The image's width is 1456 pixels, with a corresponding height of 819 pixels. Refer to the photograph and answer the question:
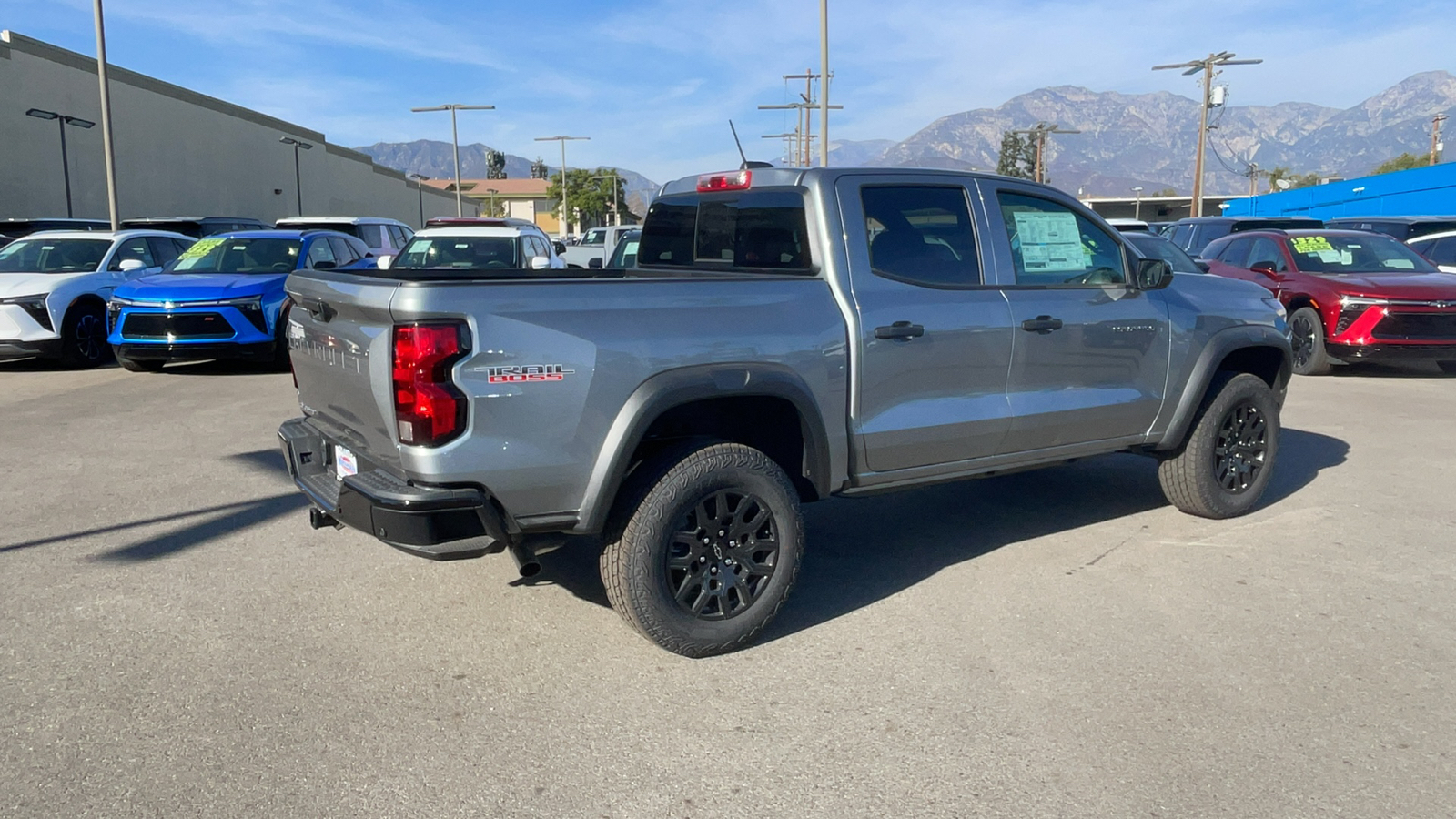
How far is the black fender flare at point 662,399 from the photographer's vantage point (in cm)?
363

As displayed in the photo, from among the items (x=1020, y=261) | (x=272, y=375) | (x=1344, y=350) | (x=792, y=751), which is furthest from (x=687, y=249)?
(x=1344, y=350)

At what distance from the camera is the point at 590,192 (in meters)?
88.7

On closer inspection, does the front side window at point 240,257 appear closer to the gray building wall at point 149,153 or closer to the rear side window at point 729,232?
the rear side window at point 729,232

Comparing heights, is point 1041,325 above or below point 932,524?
above

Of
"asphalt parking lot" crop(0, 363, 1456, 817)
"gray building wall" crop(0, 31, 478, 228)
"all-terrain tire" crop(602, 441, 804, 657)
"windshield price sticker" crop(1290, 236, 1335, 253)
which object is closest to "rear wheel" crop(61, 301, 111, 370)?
"asphalt parking lot" crop(0, 363, 1456, 817)

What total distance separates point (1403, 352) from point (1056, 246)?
7.85m

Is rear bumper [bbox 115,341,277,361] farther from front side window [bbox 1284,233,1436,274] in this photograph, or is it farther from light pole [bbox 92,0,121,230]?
front side window [bbox 1284,233,1436,274]

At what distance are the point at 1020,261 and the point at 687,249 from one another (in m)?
1.64

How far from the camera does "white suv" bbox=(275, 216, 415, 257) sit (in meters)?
16.6

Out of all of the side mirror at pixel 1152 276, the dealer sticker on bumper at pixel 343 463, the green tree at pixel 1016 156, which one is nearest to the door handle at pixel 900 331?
the side mirror at pixel 1152 276

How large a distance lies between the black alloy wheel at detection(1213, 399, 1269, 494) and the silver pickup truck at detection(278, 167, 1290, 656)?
0.11 ft

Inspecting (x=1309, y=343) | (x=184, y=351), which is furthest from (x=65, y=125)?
(x=1309, y=343)

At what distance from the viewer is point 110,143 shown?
790 inches

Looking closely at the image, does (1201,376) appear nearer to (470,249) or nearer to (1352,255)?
(1352,255)
